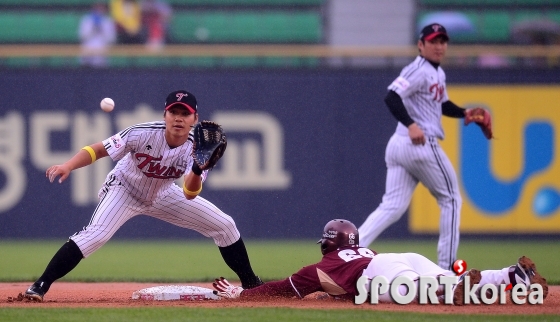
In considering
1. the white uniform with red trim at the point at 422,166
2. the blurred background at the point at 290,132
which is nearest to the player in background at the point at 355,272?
the white uniform with red trim at the point at 422,166

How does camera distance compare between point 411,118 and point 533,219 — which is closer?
point 411,118

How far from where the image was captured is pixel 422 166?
287 inches

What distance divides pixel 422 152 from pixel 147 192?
7.41ft

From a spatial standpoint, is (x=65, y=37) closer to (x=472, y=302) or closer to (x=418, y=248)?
(x=418, y=248)

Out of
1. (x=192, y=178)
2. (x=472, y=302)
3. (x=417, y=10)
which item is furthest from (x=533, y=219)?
(x=192, y=178)

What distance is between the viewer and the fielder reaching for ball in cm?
717

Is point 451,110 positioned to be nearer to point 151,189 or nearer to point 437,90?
point 437,90

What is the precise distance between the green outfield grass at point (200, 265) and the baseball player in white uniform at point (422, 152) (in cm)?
104

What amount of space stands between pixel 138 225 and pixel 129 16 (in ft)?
11.3

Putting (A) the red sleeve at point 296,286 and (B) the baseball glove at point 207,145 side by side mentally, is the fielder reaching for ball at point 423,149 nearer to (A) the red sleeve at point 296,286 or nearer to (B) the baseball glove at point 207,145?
(A) the red sleeve at point 296,286

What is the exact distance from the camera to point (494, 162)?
11562mm

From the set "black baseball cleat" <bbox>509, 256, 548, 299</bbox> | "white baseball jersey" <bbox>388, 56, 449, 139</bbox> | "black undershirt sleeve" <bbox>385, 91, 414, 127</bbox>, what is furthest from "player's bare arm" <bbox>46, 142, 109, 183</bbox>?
"black baseball cleat" <bbox>509, 256, 548, 299</bbox>

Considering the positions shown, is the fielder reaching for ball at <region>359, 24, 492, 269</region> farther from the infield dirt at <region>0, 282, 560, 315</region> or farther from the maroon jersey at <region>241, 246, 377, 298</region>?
the maroon jersey at <region>241, 246, 377, 298</region>

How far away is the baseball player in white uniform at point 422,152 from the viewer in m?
7.17
